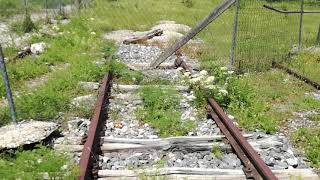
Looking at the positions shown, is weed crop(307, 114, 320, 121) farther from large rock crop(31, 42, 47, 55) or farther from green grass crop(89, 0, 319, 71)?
large rock crop(31, 42, 47, 55)

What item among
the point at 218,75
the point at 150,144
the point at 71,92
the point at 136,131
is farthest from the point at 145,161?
the point at 218,75

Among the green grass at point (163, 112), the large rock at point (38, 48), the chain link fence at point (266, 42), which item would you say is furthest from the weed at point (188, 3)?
the green grass at point (163, 112)

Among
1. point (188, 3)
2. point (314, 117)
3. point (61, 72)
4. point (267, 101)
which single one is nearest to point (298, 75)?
point (267, 101)

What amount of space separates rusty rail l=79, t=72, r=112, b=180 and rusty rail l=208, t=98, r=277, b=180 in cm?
178

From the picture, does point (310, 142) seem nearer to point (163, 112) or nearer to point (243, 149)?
point (243, 149)

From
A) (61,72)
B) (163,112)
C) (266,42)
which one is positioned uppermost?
(163,112)

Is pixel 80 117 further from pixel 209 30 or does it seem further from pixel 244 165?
pixel 209 30

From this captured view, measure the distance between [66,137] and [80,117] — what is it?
890mm

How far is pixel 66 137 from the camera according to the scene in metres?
5.98

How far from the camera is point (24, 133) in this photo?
5.60 metres

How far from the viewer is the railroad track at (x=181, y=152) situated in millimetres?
4852

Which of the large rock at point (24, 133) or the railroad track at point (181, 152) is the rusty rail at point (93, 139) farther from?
the large rock at point (24, 133)

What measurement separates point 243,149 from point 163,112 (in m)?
1.85

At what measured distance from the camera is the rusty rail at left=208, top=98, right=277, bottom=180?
4754 mm
